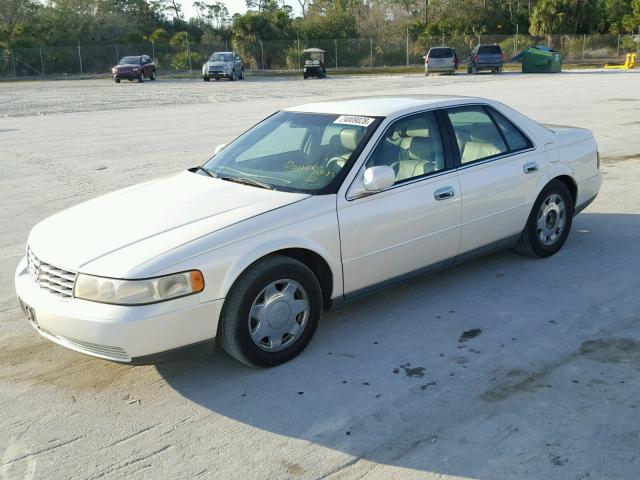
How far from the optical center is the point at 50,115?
65.2 feet

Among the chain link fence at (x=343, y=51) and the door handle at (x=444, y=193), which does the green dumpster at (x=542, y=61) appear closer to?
the chain link fence at (x=343, y=51)

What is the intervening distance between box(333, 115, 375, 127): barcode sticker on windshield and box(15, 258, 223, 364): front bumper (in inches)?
69.8

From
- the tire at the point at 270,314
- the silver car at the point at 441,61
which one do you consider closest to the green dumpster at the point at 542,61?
the silver car at the point at 441,61

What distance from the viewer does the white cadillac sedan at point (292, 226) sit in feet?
12.2

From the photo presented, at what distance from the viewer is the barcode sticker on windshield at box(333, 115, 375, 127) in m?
4.86

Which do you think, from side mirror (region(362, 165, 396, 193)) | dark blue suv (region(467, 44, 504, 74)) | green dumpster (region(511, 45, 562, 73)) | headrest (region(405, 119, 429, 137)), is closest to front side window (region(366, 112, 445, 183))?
headrest (region(405, 119, 429, 137))

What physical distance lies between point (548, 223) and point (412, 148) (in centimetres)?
174

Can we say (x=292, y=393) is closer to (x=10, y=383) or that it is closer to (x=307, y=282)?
(x=307, y=282)

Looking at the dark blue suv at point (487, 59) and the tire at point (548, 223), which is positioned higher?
the dark blue suv at point (487, 59)

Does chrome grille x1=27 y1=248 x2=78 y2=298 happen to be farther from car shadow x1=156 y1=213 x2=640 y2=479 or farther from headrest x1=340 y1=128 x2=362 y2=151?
headrest x1=340 y1=128 x2=362 y2=151

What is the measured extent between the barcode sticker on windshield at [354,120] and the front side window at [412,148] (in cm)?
16

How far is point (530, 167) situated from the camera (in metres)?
5.62

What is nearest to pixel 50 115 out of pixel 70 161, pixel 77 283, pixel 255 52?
pixel 70 161

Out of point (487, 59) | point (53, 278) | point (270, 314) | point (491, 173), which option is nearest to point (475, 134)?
point (491, 173)
